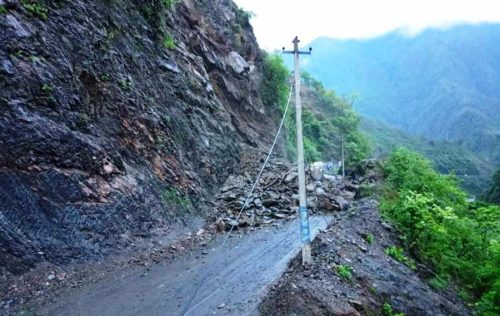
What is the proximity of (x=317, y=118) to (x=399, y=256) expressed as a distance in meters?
53.6

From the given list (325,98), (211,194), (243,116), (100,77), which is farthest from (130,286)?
(325,98)

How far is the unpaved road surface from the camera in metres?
8.15

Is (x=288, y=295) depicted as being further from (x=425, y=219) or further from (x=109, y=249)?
(x=425, y=219)

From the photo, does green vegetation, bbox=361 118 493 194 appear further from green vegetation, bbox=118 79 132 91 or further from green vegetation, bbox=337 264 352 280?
green vegetation, bbox=337 264 352 280

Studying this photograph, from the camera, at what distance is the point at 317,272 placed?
8609 mm

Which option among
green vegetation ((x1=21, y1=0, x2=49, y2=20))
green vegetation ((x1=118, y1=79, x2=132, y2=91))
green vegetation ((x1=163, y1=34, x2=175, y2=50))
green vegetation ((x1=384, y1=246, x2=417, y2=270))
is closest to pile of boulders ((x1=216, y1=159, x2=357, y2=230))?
green vegetation ((x1=384, y1=246, x2=417, y2=270))

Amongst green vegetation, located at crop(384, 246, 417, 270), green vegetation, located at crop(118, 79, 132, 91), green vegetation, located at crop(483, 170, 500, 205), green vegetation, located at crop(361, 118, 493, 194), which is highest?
green vegetation, located at crop(118, 79, 132, 91)

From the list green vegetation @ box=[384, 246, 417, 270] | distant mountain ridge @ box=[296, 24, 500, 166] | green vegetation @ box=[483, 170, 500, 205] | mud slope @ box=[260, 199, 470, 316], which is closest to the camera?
mud slope @ box=[260, 199, 470, 316]

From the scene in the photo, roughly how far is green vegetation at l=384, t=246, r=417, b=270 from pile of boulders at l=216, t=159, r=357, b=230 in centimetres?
641

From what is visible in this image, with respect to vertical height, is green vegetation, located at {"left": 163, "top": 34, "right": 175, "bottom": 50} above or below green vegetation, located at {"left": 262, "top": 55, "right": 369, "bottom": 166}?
above

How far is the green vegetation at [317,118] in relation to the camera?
39781mm

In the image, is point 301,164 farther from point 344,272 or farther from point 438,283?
point 438,283

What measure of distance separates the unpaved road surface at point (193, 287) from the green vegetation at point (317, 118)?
24323 millimetres

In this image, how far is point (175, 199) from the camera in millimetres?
15398
